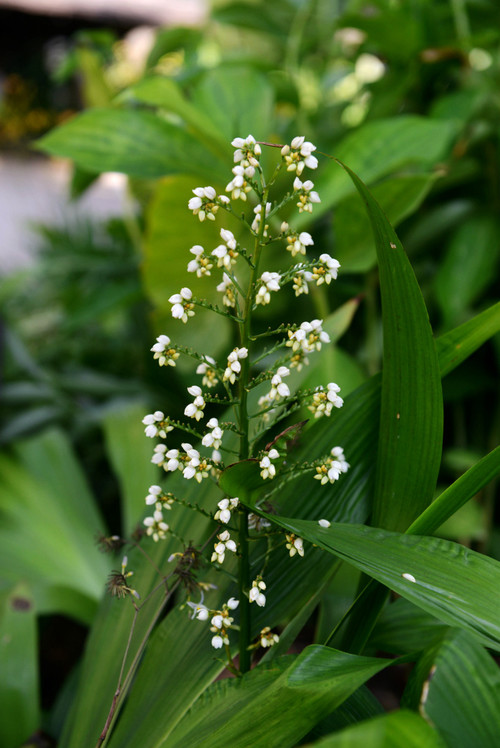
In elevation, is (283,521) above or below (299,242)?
below

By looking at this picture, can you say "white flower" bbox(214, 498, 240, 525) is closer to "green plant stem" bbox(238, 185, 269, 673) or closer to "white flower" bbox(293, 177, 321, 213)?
"green plant stem" bbox(238, 185, 269, 673)

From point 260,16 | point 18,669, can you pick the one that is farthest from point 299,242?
point 260,16

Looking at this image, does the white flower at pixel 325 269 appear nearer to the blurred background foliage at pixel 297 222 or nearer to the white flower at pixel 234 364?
the white flower at pixel 234 364

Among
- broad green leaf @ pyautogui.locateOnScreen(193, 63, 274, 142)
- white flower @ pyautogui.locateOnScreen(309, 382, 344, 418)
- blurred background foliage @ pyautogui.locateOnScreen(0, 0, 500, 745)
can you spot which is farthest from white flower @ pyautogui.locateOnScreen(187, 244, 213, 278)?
broad green leaf @ pyautogui.locateOnScreen(193, 63, 274, 142)

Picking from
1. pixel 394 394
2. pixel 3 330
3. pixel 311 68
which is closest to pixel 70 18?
pixel 311 68

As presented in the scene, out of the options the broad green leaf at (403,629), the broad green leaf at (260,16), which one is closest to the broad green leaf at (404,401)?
the broad green leaf at (403,629)

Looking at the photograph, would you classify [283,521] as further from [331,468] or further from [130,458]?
[130,458]
